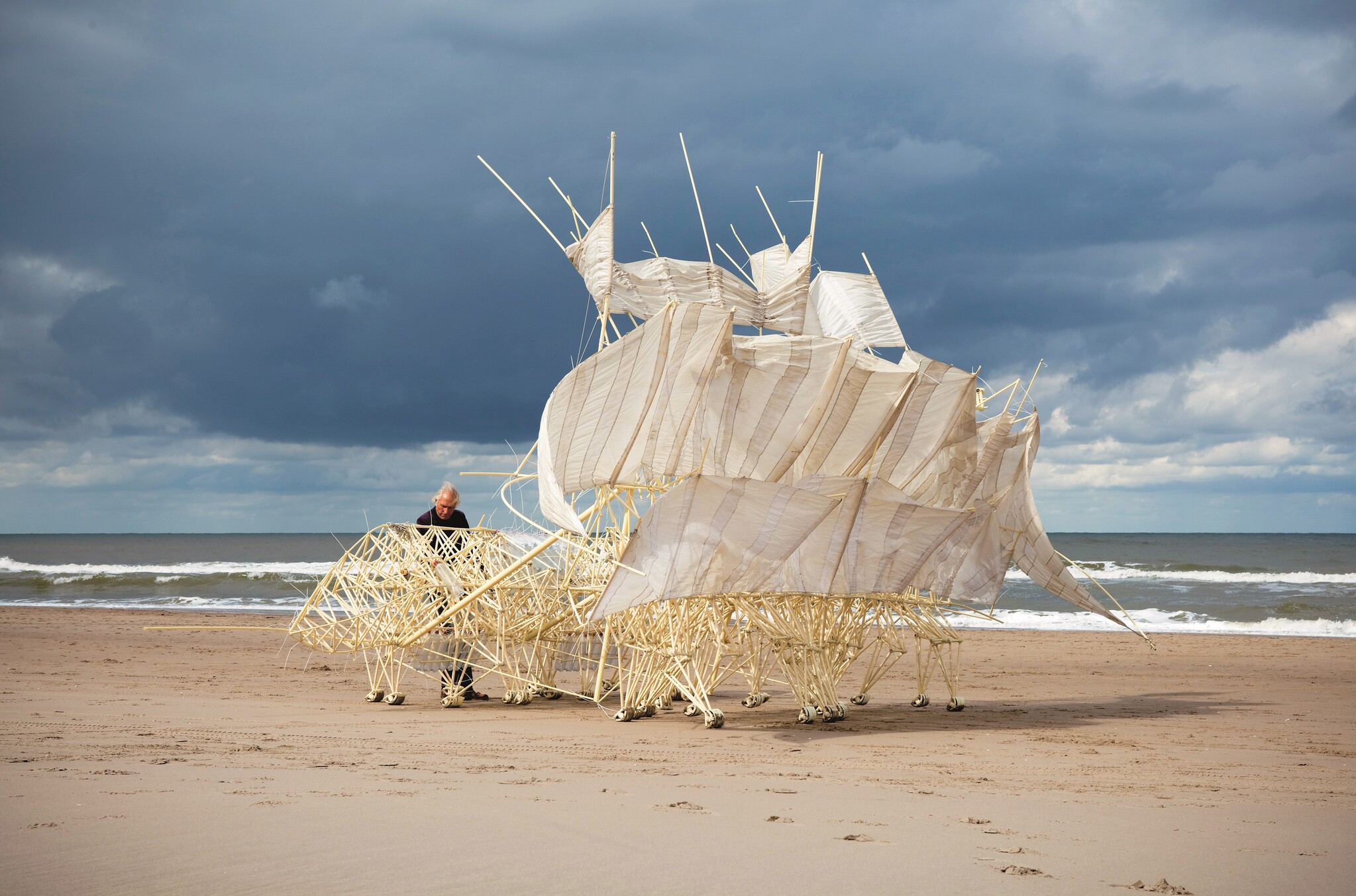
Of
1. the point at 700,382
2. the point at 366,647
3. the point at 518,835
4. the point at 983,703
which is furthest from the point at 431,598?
the point at 983,703

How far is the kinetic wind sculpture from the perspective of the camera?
270 inches

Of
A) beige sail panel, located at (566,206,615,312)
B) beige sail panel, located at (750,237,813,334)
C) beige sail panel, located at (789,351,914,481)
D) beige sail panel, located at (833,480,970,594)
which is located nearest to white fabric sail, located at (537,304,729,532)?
beige sail panel, located at (789,351,914,481)

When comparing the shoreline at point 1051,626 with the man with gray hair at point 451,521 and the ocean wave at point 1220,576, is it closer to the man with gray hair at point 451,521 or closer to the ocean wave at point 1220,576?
the ocean wave at point 1220,576

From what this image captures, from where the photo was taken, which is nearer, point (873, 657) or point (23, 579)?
point (873, 657)

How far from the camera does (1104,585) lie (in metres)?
29.4

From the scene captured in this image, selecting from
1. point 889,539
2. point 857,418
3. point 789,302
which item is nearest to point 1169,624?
point 789,302

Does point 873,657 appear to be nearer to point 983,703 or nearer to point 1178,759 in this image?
point 983,703

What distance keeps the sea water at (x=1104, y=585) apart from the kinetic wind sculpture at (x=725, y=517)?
224 centimetres

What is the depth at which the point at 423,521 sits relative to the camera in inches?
385

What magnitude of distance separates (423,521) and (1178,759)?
23.0ft

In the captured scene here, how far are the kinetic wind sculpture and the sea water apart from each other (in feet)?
7.33

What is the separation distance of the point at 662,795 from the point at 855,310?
207 inches

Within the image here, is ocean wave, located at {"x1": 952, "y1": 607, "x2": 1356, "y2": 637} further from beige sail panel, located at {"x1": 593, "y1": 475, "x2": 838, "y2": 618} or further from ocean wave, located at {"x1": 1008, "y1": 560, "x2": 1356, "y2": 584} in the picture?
beige sail panel, located at {"x1": 593, "y1": 475, "x2": 838, "y2": 618}

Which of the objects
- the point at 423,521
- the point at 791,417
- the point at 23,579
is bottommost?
the point at 23,579
